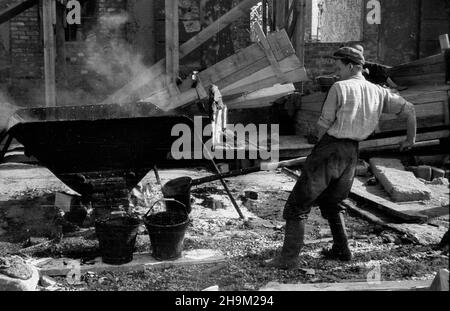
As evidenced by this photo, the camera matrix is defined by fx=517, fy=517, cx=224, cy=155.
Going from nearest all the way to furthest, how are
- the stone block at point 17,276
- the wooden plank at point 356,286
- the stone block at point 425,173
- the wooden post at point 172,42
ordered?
the stone block at point 17,276 < the wooden plank at point 356,286 < the stone block at point 425,173 < the wooden post at point 172,42

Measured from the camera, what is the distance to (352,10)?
14180 mm

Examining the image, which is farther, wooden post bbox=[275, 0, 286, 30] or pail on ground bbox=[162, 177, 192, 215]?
wooden post bbox=[275, 0, 286, 30]

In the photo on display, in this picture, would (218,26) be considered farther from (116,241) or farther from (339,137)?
(116,241)

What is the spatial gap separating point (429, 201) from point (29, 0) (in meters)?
7.64

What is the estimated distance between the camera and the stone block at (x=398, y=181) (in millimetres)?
7379

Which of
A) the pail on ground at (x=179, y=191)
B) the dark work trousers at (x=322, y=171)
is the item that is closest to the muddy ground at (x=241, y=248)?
the pail on ground at (x=179, y=191)

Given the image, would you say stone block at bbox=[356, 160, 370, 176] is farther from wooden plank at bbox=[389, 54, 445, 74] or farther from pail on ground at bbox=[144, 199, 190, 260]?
pail on ground at bbox=[144, 199, 190, 260]

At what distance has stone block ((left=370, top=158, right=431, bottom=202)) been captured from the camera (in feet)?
24.2

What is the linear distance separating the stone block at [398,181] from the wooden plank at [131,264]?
3301 millimetres

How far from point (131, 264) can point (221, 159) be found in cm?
434

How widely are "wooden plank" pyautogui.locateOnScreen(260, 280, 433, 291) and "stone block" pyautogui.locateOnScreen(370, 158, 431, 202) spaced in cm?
300

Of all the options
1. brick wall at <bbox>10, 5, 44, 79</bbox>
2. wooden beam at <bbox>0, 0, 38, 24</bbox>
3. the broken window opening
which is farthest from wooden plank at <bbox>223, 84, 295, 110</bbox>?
brick wall at <bbox>10, 5, 44, 79</bbox>

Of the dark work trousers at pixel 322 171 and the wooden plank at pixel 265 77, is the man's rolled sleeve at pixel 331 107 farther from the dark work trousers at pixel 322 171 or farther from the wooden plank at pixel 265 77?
the wooden plank at pixel 265 77
